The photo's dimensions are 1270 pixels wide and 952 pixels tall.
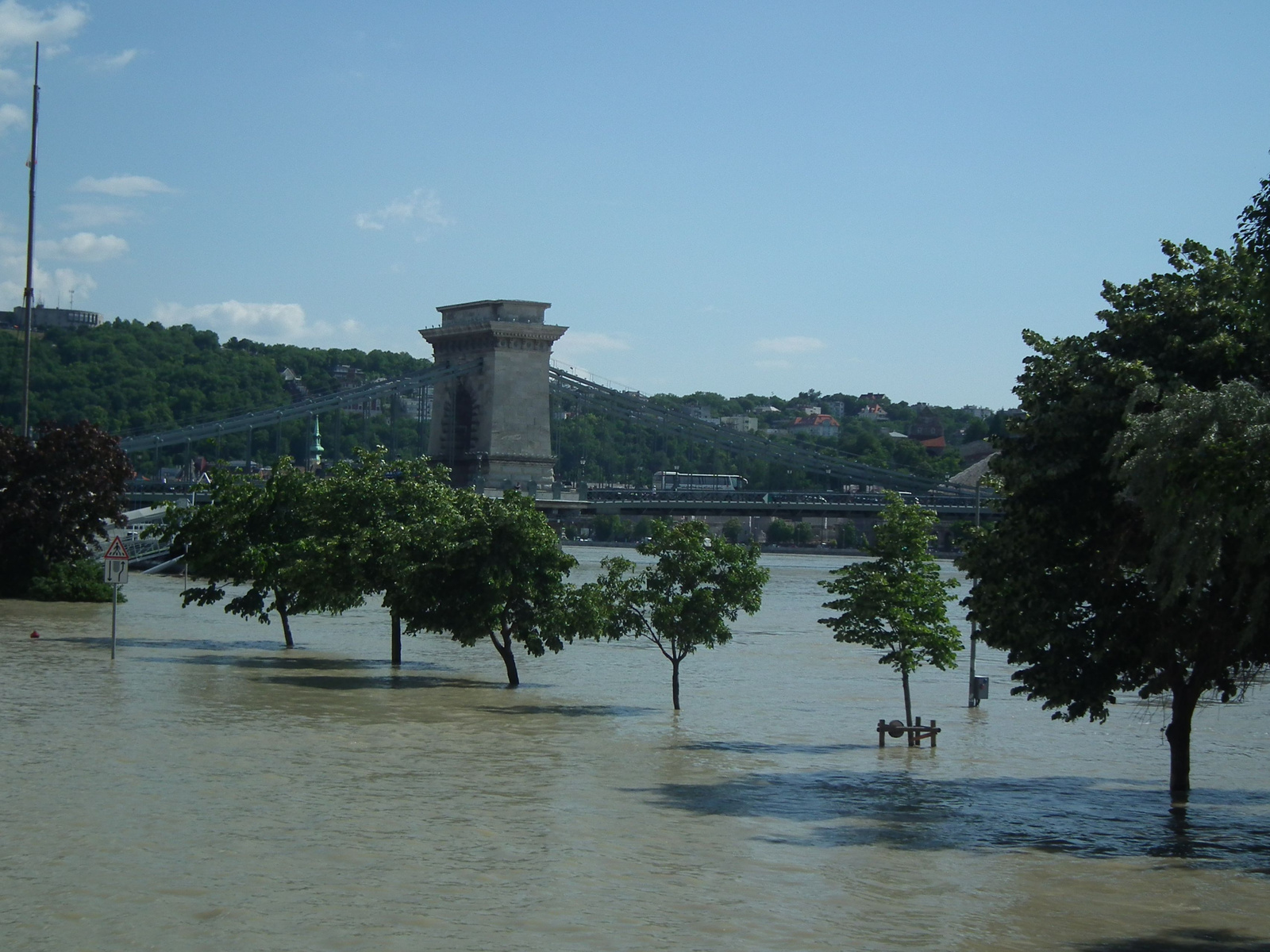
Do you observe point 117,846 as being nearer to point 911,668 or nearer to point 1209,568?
point 1209,568

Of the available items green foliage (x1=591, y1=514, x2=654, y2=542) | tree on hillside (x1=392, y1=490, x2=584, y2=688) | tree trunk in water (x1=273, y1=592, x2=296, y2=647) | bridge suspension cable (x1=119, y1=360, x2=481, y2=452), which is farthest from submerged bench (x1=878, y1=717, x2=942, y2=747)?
green foliage (x1=591, y1=514, x2=654, y2=542)

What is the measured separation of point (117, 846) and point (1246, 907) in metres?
8.99

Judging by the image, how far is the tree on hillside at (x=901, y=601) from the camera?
25.1 meters

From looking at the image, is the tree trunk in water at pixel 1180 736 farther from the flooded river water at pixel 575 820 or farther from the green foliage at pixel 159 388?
the green foliage at pixel 159 388

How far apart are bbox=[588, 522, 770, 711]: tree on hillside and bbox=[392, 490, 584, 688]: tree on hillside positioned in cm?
79

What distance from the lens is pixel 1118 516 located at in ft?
50.5

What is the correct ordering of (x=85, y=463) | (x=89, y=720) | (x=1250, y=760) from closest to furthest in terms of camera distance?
(x=89, y=720) < (x=1250, y=760) < (x=85, y=463)

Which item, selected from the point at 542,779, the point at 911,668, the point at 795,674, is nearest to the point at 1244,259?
the point at 542,779

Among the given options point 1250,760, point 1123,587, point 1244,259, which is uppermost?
point 1244,259

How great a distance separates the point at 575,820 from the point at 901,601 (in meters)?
11.2

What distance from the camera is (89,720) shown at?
2127cm

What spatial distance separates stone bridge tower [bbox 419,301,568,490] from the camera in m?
108

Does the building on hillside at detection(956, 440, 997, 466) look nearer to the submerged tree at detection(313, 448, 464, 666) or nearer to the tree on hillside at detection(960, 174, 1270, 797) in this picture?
the submerged tree at detection(313, 448, 464, 666)

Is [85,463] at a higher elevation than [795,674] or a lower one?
higher
